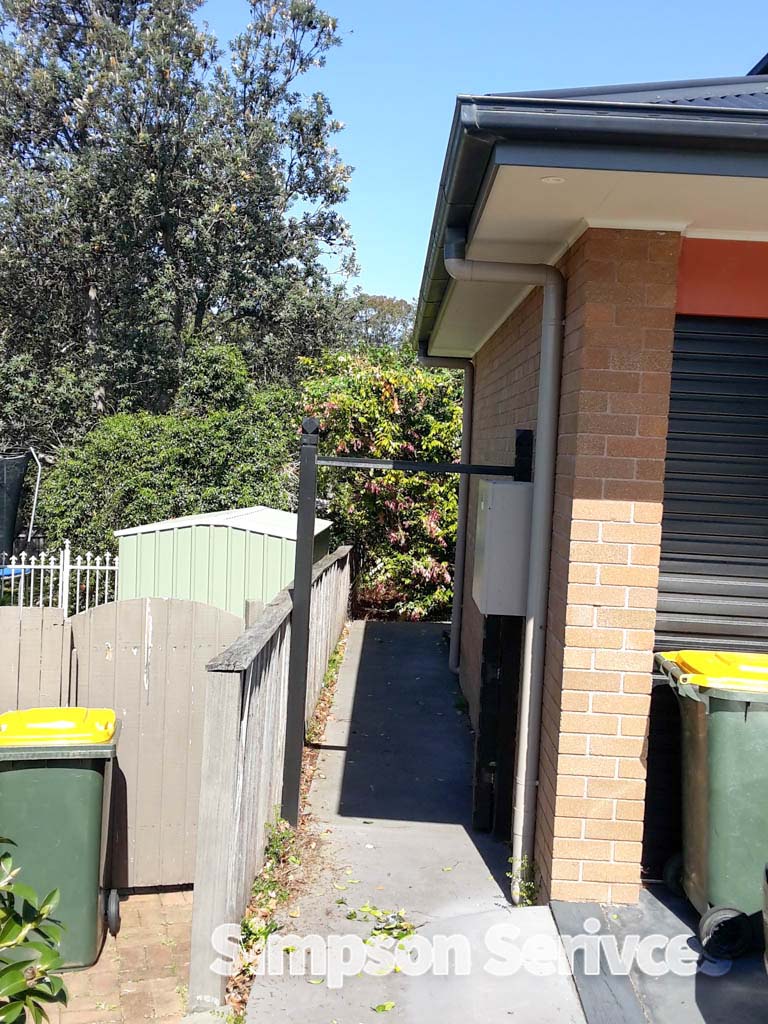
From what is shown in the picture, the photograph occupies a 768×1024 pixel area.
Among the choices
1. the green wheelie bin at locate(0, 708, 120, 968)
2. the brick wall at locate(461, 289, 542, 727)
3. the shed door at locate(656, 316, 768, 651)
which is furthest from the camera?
the brick wall at locate(461, 289, 542, 727)

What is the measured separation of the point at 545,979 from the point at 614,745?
87 centimetres

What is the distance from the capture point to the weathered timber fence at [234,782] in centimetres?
312

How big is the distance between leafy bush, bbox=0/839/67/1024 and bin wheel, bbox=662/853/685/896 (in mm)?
2493

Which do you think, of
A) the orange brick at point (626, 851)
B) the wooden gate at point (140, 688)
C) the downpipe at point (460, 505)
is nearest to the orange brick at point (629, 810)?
the orange brick at point (626, 851)

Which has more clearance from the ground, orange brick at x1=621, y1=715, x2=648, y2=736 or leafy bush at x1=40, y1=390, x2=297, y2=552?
leafy bush at x1=40, y1=390, x2=297, y2=552

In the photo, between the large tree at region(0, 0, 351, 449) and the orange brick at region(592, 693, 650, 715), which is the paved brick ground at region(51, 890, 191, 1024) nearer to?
the orange brick at region(592, 693, 650, 715)

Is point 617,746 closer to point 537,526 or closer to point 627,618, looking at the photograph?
point 627,618

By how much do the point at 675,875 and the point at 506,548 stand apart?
1507mm

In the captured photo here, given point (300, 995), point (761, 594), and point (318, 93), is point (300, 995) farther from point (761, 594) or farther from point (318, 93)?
point (318, 93)

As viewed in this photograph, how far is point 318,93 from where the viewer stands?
20562 millimetres

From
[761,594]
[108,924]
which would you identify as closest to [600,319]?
[761,594]

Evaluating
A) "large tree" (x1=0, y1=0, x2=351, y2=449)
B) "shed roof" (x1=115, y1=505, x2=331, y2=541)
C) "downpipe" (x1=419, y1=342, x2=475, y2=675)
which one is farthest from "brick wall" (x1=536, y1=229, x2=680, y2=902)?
"large tree" (x1=0, y1=0, x2=351, y2=449)

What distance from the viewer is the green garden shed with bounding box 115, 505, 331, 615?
6344 mm

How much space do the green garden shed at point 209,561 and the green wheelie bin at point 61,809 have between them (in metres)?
2.34
